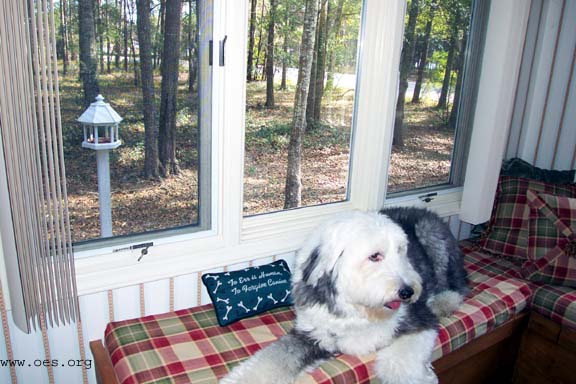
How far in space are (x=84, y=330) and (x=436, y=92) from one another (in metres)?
2.28

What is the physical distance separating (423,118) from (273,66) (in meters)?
1.15

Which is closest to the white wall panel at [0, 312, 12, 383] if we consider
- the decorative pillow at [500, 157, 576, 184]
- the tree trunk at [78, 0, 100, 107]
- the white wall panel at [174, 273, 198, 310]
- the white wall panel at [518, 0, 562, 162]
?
the white wall panel at [174, 273, 198, 310]

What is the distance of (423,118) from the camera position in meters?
2.66

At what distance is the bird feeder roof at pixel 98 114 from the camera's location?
154 cm

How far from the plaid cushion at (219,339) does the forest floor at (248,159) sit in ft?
1.36

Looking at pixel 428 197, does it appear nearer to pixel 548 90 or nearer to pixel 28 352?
pixel 548 90

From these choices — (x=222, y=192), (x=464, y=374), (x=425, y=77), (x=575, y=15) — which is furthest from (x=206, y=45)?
(x=575, y=15)

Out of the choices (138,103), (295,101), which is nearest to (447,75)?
(295,101)

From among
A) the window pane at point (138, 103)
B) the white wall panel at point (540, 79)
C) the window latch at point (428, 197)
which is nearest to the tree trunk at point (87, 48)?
the window pane at point (138, 103)

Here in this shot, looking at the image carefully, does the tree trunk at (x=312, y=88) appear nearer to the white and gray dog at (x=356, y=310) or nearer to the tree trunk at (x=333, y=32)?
the tree trunk at (x=333, y=32)

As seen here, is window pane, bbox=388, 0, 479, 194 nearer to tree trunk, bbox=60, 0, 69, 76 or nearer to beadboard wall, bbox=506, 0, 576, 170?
beadboard wall, bbox=506, 0, 576, 170

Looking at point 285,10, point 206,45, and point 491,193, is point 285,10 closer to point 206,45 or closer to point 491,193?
point 206,45

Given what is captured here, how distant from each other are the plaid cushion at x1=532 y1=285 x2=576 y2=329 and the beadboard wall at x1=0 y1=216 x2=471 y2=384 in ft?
5.12

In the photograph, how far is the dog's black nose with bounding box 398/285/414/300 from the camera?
1.40m
